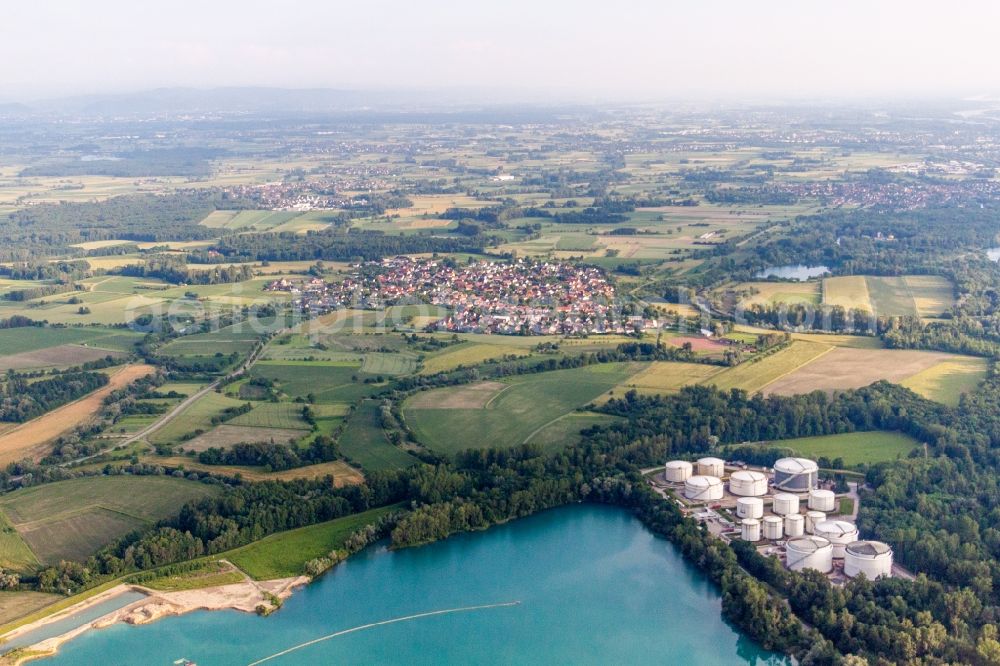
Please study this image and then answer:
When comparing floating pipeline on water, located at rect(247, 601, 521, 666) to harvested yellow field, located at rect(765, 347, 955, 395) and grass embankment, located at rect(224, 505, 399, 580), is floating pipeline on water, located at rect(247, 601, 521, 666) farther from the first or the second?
harvested yellow field, located at rect(765, 347, 955, 395)

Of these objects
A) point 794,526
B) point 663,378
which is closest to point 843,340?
point 663,378

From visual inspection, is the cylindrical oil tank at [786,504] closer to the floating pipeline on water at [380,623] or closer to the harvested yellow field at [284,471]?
the floating pipeline on water at [380,623]

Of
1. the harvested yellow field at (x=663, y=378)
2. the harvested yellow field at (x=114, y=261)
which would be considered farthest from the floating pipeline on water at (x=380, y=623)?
the harvested yellow field at (x=114, y=261)

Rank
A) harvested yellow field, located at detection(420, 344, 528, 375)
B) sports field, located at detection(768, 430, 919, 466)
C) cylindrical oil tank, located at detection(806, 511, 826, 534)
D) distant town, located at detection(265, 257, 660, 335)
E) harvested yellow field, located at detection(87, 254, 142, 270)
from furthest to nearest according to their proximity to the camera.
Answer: harvested yellow field, located at detection(87, 254, 142, 270)
distant town, located at detection(265, 257, 660, 335)
harvested yellow field, located at detection(420, 344, 528, 375)
sports field, located at detection(768, 430, 919, 466)
cylindrical oil tank, located at detection(806, 511, 826, 534)

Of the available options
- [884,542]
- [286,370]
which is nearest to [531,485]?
[884,542]

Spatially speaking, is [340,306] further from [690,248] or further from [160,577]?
[160,577]

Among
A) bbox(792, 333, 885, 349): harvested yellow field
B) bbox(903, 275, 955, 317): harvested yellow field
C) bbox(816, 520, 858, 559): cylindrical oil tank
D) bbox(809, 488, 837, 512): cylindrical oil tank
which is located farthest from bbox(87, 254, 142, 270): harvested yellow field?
bbox(816, 520, 858, 559): cylindrical oil tank
